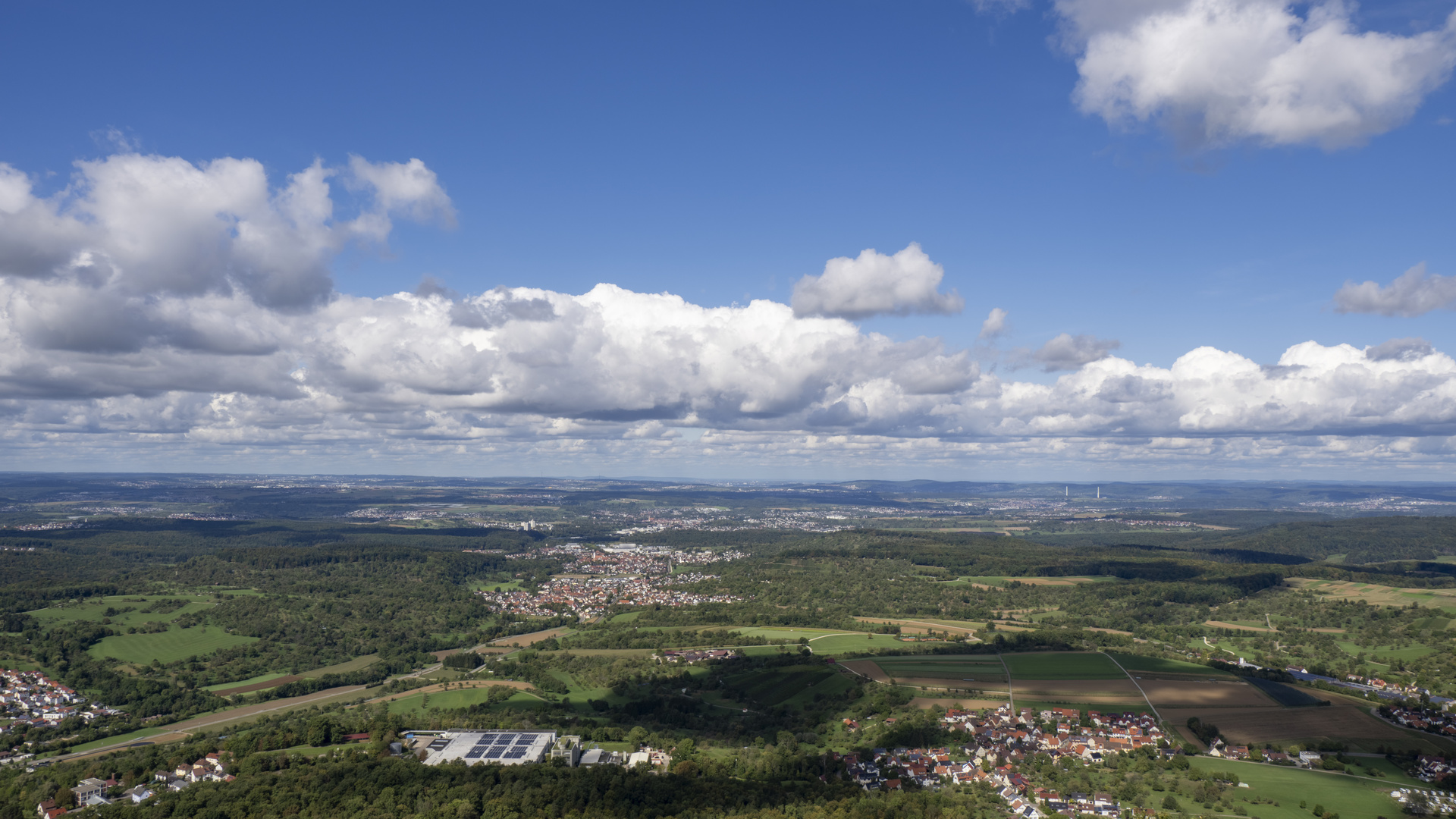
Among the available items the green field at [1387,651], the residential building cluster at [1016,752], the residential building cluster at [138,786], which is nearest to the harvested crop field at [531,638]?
the residential building cluster at [138,786]

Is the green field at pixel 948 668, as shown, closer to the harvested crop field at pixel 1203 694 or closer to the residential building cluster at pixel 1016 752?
the residential building cluster at pixel 1016 752

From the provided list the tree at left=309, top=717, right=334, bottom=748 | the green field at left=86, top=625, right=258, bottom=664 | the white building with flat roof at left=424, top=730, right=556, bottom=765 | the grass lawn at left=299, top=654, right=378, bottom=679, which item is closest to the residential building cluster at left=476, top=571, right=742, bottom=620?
the grass lawn at left=299, top=654, right=378, bottom=679

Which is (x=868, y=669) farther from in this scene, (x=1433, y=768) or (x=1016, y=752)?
(x=1433, y=768)

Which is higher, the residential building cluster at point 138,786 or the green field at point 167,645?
the residential building cluster at point 138,786

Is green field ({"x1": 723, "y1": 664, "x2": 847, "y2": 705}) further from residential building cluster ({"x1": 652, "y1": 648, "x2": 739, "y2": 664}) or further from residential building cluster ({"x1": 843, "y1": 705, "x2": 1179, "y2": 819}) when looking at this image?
residential building cluster ({"x1": 843, "y1": 705, "x2": 1179, "y2": 819})

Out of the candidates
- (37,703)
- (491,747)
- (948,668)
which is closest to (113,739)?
(37,703)

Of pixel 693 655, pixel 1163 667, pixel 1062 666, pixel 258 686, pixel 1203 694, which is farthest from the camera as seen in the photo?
pixel 693 655
